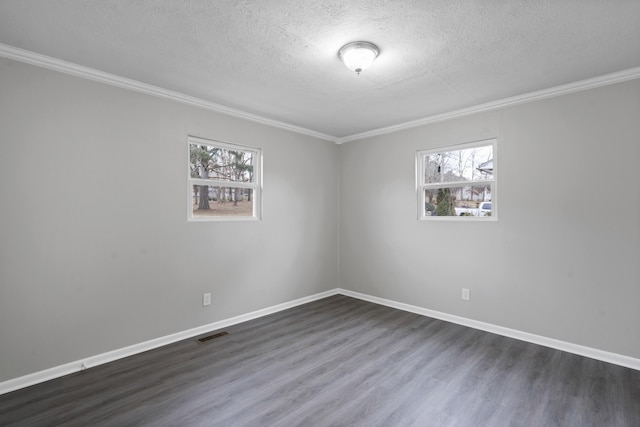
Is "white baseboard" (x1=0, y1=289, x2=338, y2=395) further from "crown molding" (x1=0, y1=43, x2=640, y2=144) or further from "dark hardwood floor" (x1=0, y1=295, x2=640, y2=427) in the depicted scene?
"crown molding" (x1=0, y1=43, x2=640, y2=144)

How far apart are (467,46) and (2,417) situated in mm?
4090

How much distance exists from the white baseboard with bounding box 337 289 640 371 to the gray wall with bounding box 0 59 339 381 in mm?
1986

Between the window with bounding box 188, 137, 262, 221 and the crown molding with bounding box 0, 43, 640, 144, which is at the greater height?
the crown molding with bounding box 0, 43, 640, 144

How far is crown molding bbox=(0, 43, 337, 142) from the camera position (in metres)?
2.41

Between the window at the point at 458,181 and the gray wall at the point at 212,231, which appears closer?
the gray wall at the point at 212,231

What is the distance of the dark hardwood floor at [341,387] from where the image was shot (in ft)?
6.83

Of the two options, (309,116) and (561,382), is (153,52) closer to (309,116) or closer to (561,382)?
(309,116)

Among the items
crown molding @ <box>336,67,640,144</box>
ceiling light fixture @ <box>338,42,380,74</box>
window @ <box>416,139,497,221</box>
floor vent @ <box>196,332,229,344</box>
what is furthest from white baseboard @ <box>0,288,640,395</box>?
ceiling light fixture @ <box>338,42,380,74</box>

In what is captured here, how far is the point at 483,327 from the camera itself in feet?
11.8

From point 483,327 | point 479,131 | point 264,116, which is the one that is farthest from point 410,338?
point 264,116

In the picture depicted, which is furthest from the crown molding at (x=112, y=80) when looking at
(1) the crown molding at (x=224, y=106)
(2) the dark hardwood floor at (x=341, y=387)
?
(2) the dark hardwood floor at (x=341, y=387)

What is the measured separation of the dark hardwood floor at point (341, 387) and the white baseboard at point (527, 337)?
0.33 ft

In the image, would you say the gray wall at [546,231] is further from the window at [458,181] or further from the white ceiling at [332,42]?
the white ceiling at [332,42]

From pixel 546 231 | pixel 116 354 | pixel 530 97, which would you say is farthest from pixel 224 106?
pixel 546 231
